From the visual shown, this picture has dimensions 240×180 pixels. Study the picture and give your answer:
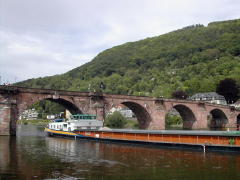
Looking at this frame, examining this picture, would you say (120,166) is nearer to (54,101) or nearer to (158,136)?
(158,136)

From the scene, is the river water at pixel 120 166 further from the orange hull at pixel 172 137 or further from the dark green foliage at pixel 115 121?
the dark green foliage at pixel 115 121

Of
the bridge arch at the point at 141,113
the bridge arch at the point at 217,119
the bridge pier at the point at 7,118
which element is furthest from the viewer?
the bridge arch at the point at 217,119

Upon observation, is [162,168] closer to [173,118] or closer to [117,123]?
[117,123]

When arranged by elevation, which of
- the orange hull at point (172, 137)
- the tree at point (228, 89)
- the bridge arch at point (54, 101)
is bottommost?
the orange hull at point (172, 137)

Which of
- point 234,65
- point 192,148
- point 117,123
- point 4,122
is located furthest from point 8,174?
point 234,65

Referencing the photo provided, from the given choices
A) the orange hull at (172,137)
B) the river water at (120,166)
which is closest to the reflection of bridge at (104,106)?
the orange hull at (172,137)

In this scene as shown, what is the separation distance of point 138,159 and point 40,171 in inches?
372

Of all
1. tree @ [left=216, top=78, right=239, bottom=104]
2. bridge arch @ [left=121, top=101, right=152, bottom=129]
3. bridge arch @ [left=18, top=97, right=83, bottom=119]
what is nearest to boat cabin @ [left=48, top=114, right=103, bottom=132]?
bridge arch @ [left=18, top=97, right=83, bottom=119]

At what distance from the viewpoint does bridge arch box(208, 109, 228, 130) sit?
99.5 meters

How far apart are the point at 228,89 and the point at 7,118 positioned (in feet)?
312

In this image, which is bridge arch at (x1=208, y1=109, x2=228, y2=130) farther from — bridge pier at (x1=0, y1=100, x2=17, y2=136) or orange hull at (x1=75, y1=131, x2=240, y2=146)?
bridge pier at (x1=0, y1=100, x2=17, y2=136)

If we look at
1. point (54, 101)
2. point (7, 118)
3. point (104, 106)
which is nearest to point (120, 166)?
point (7, 118)

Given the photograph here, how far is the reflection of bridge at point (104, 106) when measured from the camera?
53.0 m

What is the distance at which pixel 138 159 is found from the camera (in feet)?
91.2
